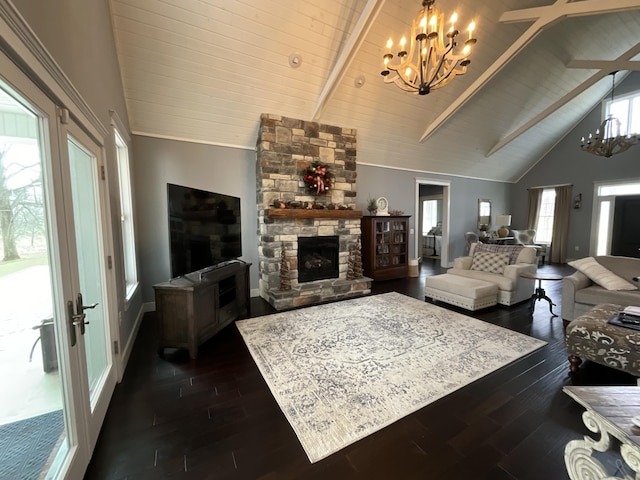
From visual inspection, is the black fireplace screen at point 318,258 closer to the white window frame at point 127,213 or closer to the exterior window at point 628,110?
the white window frame at point 127,213

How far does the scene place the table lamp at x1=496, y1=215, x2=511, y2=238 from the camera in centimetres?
784

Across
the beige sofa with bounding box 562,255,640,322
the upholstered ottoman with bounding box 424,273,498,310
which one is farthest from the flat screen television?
the beige sofa with bounding box 562,255,640,322

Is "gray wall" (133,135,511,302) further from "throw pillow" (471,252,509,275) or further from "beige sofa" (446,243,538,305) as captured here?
"throw pillow" (471,252,509,275)

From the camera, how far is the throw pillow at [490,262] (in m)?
4.28

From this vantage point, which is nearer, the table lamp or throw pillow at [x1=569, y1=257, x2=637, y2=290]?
throw pillow at [x1=569, y1=257, x2=637, y2=290]

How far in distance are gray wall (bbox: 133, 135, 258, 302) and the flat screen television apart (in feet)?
3.41

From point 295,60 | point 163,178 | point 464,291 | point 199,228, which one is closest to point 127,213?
point 163,178

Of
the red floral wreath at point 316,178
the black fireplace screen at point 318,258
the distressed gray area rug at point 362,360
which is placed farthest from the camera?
the black fireplace screen at point 318,258

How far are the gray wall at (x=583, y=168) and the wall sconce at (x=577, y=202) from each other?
0.07 metres

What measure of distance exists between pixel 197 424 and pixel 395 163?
600 centimetres

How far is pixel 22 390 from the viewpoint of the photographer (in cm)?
114

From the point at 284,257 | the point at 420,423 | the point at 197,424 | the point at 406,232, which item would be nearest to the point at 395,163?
the point at 406,232

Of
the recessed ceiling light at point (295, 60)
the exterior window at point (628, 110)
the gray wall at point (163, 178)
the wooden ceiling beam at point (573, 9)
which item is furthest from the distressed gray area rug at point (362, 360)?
the exterior window at point (628, 110)

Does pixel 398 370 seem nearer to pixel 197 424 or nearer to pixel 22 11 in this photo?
pixel 197 424
